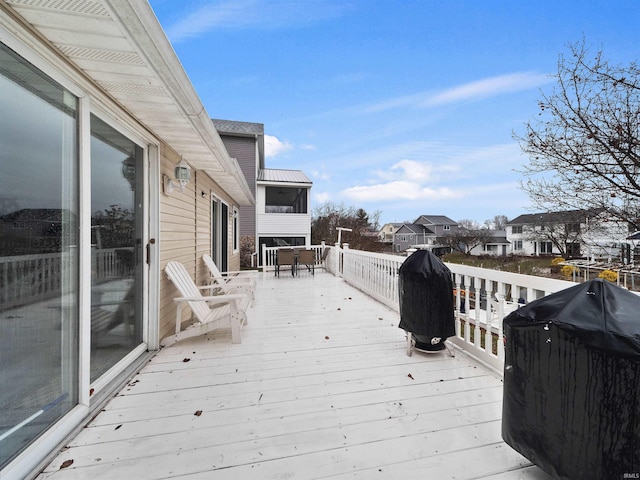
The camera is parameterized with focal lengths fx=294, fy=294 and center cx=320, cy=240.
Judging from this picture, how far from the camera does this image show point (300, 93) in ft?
37.4

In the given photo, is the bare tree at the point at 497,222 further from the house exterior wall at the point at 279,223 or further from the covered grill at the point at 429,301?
the covered grill at the point at 429,301

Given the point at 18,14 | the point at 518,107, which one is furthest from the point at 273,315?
the point at 518,107

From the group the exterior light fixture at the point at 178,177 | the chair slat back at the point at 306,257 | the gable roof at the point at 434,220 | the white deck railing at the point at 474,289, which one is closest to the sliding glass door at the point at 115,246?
the exterior light fixture at the point at 178,177

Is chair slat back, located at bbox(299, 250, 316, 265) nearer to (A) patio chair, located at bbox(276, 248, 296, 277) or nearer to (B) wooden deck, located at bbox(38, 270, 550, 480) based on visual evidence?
(A) patio chair, located at bbox(276, 248, 296, 277)

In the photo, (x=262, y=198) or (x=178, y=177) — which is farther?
(x=262, y=198)

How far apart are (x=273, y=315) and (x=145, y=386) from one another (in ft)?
7.50

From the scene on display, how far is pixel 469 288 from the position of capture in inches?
149

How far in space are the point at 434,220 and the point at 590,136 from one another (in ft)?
131

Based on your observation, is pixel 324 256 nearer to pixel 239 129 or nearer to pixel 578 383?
pixel 239 129

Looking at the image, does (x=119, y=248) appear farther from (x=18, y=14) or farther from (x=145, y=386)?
(x=18, y=14)

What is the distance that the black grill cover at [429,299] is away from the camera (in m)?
2.74

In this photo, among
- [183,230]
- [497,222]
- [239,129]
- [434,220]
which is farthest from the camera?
[497,222]

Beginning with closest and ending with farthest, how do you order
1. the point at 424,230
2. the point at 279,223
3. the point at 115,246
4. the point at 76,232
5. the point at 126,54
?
the point at 126,54 → the point at 76,232 → the point at 115,246 → the point at 279,223 → the point at 424,230

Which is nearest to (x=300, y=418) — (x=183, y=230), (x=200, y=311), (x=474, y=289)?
(x=200, y=311)
